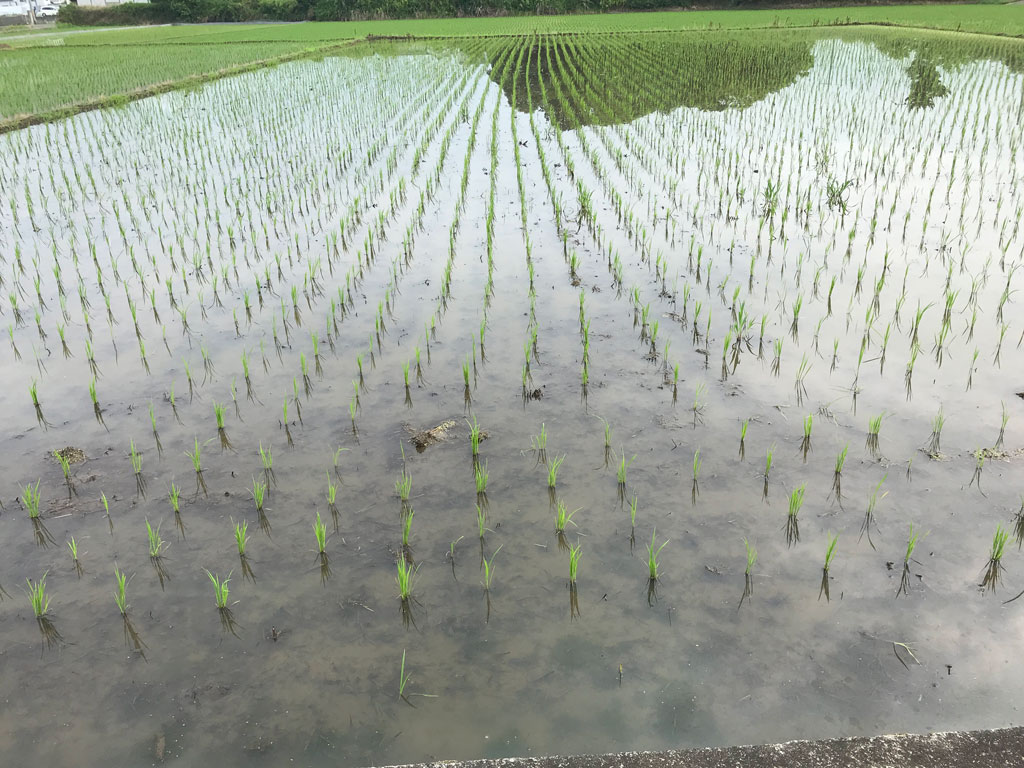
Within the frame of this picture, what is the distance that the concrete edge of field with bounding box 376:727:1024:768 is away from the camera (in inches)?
67.3

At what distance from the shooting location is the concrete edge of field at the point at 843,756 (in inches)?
67.3

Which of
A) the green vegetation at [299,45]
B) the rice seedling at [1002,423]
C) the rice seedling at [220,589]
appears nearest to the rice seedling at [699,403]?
the rice seedling at [1002,423]

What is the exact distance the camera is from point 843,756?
173 centimetres

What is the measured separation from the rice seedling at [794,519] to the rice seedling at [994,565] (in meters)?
0.57

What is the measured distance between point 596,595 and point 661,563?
28 cm

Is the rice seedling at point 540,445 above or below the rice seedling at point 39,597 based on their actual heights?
above

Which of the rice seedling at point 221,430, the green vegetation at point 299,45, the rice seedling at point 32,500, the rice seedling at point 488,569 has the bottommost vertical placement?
the rice seedling at point 488,569

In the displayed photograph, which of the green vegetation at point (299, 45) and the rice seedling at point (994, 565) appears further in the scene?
the green vegetation at point (299, 45)

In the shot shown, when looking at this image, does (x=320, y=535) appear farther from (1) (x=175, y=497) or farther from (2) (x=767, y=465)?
(2) (x=767, y=465)

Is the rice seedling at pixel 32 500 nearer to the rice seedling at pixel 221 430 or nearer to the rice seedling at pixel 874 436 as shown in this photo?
the rice seedling at pixel 221 430

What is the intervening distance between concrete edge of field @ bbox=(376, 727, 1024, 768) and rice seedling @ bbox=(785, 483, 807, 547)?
844mm

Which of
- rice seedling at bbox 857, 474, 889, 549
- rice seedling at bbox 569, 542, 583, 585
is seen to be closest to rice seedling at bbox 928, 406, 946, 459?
rice seedling at bbox 857, 474, 889, 549

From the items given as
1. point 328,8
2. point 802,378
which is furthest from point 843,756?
point 328,8

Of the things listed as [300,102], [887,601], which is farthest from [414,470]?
[300,102]
